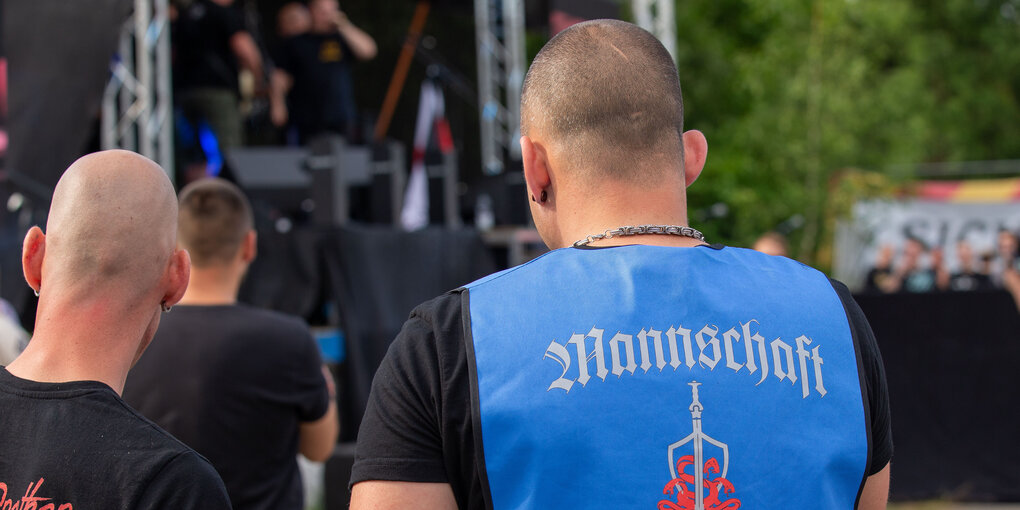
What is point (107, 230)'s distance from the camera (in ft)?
4.85

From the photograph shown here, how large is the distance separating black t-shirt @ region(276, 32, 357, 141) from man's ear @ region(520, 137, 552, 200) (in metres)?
7.12

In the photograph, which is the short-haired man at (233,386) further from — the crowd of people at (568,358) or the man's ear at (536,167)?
the man's ear at (536,167)

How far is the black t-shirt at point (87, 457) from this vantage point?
1.36 m

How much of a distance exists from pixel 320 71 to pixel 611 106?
7.21 m

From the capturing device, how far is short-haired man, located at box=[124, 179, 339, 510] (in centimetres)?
265

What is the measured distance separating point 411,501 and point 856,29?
17502mm

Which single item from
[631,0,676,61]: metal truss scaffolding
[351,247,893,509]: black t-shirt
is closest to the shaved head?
[351,247,893,509]: black t-shirt

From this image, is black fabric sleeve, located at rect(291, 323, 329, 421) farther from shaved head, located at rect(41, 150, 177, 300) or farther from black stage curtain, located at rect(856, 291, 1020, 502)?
black stage curtain, located at rect(856, 291, 1020, 502)

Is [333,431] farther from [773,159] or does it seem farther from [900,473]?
[773,159]

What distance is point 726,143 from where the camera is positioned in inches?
663

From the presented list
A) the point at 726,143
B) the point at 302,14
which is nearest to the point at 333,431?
the point at 302,14

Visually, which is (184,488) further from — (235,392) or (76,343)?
(235,392)

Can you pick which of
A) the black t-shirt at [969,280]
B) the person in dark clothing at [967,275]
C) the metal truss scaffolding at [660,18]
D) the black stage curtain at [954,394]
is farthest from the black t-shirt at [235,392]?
the black t-shirt at [969,280]

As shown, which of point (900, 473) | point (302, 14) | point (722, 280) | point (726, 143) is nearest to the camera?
point (722, 280)
